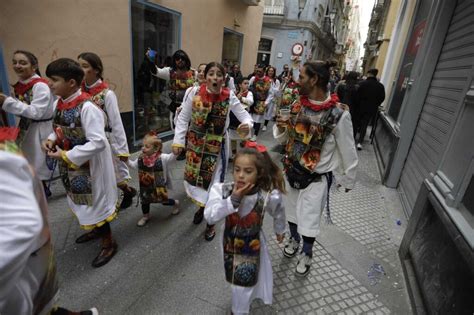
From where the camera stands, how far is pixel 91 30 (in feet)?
14.4

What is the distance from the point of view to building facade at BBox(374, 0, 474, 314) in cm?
204

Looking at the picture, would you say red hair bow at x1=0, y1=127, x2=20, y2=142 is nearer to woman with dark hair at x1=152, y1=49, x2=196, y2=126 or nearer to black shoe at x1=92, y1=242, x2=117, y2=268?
black shoe at x1=92, y1=242, x2=117, y2=268

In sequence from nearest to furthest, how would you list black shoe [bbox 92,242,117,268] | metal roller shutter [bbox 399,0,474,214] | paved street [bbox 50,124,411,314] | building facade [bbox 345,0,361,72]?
paved street [bbox 50,124,411,314]
black shoe [bbox 92,242,117,268]
metal roller shutter [bbox 399,0,474,214]
building facade [bbox 345,0,361,72]

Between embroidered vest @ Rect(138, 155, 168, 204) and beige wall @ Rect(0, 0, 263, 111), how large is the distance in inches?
92.5

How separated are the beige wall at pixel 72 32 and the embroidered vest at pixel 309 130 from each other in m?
3.70

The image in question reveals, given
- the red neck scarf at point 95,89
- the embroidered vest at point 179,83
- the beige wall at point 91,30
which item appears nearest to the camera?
the red neck scarf at point 95,89

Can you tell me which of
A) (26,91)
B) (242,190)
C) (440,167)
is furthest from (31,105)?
(440,167)

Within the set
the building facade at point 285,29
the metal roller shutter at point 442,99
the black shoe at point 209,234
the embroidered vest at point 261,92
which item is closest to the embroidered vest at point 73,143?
the black shoe at point 209,234

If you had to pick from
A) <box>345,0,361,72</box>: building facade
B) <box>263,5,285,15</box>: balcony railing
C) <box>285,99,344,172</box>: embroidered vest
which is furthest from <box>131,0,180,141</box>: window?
<box>345,0,361,72</box>: building facade

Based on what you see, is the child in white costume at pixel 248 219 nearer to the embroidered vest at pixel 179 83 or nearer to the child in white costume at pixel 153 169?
the child in white costume at pixel 153 169

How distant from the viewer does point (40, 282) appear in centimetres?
129

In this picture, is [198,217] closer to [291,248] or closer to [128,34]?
[291,248]

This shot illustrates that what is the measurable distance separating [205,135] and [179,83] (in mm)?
2739

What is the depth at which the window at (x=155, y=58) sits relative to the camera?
561 cm
